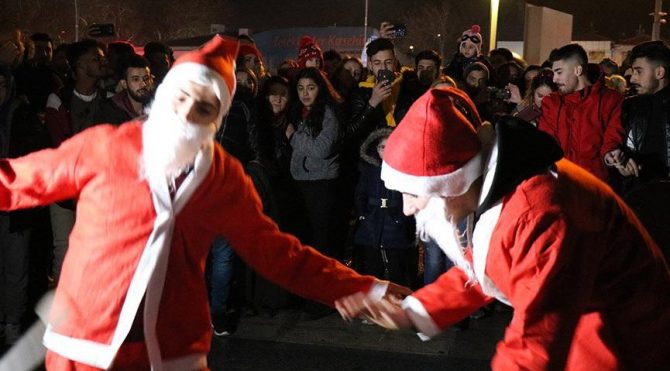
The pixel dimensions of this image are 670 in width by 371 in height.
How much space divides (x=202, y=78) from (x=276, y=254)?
2.34ft

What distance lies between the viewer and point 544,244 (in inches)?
86.7

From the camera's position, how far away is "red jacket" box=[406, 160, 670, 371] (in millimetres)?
2217

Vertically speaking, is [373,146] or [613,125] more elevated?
[613,125]

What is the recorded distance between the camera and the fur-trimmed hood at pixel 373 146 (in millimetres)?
6250

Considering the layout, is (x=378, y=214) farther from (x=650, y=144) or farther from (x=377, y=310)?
(x=377, y=310)

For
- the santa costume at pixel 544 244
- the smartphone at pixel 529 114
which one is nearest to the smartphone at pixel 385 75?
the smartphone at pixel 529 114

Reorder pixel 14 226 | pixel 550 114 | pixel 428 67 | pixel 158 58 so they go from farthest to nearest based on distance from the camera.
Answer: pixel 158 58, pixel 428 67, pixel 550 114, pixel 14 226

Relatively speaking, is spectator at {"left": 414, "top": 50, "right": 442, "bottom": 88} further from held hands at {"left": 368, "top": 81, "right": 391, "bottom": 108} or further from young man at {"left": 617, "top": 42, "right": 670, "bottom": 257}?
young man at {"left": 617, "top": 42, "right": 670, "bottom": 257}

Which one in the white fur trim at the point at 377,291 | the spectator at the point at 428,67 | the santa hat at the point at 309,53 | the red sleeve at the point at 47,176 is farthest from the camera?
the santa hat at the point at 309,53

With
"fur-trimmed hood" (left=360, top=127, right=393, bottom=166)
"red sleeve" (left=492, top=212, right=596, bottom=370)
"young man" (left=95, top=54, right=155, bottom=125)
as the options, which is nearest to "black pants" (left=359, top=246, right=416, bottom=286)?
"fur-trimmed hood" (left=360, top=127, right=393, bottom=166)

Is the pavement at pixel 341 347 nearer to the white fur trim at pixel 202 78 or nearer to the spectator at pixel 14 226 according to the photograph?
the spectator at pixel 14 226

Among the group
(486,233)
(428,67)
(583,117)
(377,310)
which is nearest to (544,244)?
(486,233)

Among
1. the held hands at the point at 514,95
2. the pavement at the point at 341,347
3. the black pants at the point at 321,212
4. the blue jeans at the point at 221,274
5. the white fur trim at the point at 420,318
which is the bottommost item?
the pavement at the point at 341,347

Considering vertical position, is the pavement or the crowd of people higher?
the crowd of people
